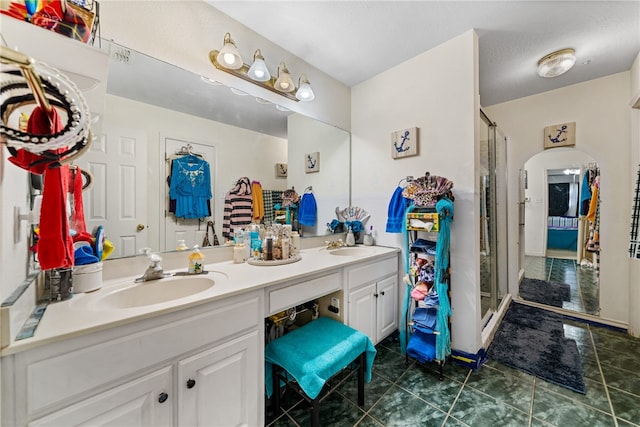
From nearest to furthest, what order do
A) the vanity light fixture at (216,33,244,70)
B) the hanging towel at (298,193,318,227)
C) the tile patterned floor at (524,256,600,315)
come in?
the vanity light fixture at (216,33,244,70) → the hanging towel at (298,193,318,227) → the tile patterned floor at (524,256,600,315)

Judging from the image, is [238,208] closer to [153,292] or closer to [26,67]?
[153,292]

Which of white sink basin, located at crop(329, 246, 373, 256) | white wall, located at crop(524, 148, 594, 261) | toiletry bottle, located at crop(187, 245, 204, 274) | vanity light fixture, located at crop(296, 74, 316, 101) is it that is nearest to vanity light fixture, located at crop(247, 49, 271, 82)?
vanity light fixture, located at crop(296, 74, 316, 101)

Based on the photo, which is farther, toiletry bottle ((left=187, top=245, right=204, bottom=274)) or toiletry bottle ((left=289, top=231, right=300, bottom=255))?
toiletry bottle ((left=289, top=231, right=300, bottom=255))

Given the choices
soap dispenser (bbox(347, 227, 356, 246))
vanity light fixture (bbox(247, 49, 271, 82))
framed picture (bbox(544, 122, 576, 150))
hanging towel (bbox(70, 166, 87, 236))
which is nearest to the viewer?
hanging towel (bbox(70, 166, 87, 236))

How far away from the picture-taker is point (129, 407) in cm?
85

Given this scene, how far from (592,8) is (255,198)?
2.69 meters

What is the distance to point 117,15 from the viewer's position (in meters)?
1.25

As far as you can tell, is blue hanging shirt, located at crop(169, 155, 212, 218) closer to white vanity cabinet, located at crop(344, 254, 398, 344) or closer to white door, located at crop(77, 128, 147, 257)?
white door, located at crop(77, 128, 147, 257)

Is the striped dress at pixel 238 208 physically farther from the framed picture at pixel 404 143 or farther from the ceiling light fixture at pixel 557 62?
the ceiling light fixture at pixel 557 62

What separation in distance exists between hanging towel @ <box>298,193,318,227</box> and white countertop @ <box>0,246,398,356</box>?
0.61 m

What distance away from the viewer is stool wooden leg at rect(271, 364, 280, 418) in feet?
4.48

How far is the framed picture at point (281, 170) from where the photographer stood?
2.07 metres

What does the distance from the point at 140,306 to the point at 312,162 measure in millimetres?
1724

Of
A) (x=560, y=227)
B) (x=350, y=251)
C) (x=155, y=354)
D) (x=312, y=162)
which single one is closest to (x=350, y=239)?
(x=350, y=251)
